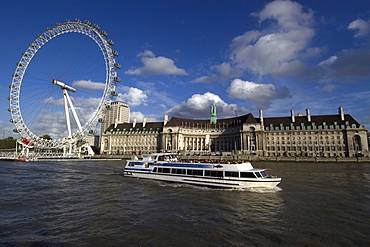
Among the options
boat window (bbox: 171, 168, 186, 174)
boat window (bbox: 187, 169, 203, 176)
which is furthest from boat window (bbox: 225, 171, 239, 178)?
boat window (bbox: 171, 168, 186, 174)

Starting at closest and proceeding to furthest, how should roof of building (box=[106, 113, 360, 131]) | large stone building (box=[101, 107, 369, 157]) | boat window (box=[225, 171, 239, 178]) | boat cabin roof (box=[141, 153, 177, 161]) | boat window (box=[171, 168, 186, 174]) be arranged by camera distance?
boat window (box=[225, 171, 239, 178]) < boat window (box=[171, 168, 186, 174]) < boat cabin roof (box=[141, 153, 177, 161]) < large stone building (box=[101, 107, 369, 157]) < roof of building (box=[106, 113, 360, 131])

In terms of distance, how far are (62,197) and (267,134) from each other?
10295 cm

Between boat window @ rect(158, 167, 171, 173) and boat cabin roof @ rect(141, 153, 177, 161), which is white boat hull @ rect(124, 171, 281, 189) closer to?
boat window @ rect(158, 167, 171, 173)

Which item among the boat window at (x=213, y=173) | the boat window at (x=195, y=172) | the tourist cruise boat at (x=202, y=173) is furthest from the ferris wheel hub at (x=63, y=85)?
the boat window at (x=213, y=173)

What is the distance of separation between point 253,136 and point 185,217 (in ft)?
333

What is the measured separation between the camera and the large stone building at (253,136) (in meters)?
96.5

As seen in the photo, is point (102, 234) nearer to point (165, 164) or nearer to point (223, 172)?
point (223, 172)

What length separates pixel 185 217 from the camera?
16203 mm

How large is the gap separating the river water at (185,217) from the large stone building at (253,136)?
69.3 metres

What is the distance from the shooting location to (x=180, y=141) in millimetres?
133625

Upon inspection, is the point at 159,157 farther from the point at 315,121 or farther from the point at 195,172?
the point at 315,121

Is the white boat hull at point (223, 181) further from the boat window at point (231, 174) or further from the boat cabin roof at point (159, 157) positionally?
the boat cabin roof at point (159, 157)

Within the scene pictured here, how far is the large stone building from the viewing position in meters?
96.5

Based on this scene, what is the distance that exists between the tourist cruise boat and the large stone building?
2255 inches
